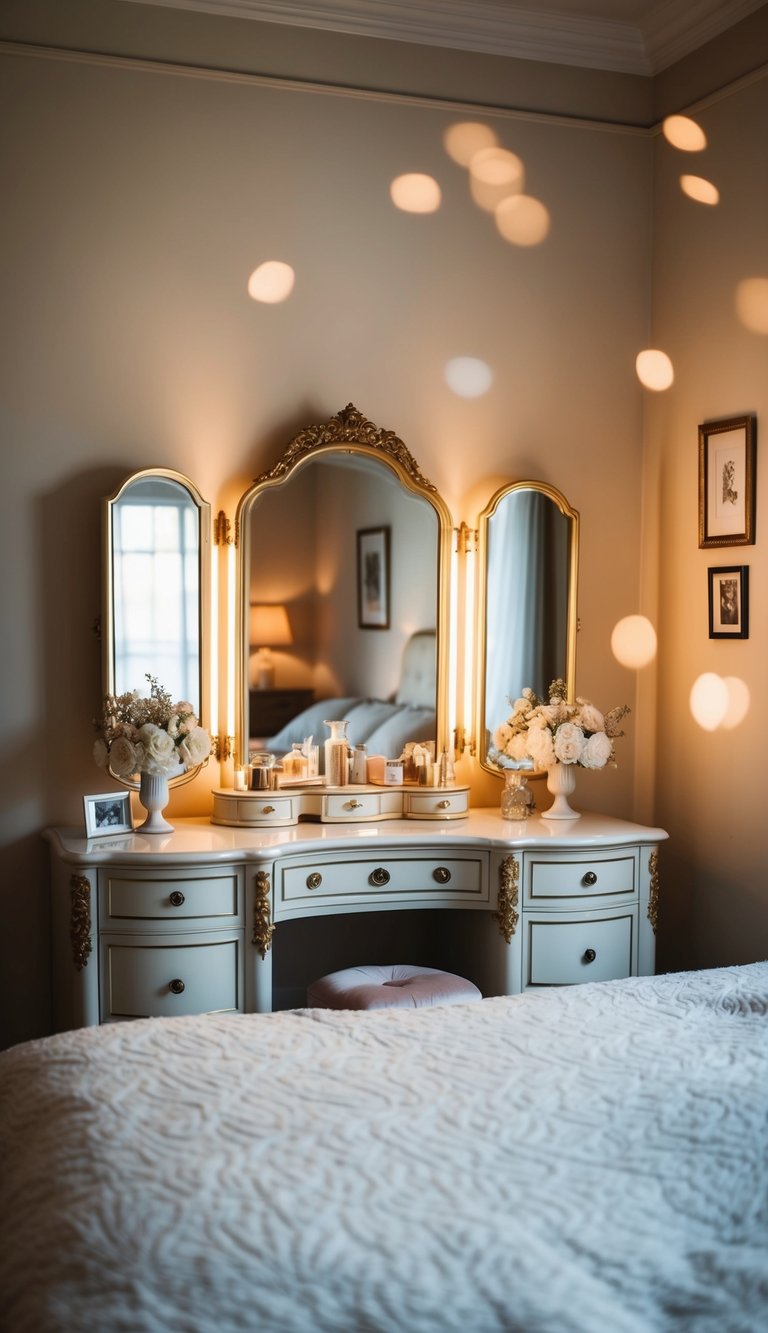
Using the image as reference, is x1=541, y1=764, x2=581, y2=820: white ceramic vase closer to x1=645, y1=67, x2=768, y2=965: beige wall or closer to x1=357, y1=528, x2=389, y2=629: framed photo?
x1=645, y1=67, x2=768, y2=965: beige wall

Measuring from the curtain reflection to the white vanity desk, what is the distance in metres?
0.46

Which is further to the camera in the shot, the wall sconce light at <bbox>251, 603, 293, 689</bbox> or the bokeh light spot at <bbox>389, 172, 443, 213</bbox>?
the bokeh light spot at <bbox>389, 172, 443, 213</bbox>

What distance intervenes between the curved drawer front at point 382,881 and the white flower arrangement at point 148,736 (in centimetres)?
44

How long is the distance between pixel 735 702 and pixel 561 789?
595 millimetres

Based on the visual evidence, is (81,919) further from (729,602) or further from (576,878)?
(729,602)

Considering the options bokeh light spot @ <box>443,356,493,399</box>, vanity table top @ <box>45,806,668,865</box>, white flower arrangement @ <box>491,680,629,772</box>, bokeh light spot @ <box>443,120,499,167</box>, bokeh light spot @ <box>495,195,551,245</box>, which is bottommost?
vanity table top @ <box>45,806,668,865</box>

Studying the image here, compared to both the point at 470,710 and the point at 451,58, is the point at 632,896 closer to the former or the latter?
the point at 470,710

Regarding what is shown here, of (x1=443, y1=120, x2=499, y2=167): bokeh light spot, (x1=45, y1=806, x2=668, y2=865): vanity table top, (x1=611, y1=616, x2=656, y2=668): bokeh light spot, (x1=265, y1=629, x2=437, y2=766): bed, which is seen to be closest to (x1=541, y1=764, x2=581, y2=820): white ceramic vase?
(x1=45, y1=806, x2=668, y2=865): vanity table top

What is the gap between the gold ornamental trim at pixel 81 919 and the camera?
3098 mm

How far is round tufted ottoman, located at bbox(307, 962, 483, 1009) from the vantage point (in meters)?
2.97

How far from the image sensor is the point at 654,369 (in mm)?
4074

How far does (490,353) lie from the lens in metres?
3.93

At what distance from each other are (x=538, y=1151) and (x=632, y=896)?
7.05 feet

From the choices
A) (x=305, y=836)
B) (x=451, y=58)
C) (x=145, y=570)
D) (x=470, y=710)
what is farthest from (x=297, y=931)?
(x=451, y=58)
